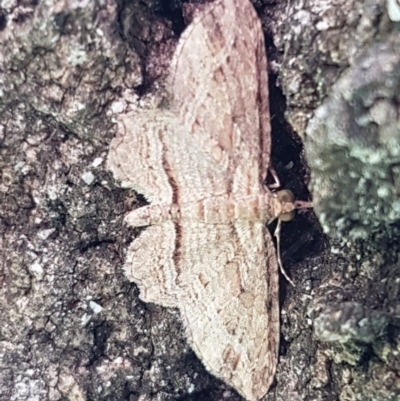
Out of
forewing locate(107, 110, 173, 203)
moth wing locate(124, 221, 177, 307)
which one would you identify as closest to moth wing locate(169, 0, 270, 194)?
forewing locate(107, 110, 173, 203)

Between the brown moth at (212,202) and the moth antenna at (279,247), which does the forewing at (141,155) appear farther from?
the moth antenna at (279,247)

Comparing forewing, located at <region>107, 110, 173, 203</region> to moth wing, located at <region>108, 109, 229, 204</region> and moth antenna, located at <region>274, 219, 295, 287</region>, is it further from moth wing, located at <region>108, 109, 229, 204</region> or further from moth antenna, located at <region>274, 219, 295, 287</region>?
moth antenna, located at <region>274, 219, 295, 287</region>

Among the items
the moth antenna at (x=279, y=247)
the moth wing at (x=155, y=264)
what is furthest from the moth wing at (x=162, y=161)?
the moth antenna at (x=279, y=247)

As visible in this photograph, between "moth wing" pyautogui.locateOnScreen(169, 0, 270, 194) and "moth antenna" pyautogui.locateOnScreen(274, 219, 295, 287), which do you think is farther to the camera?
"moth antenna" pyautogui.locateOnScreen(274, 219, 295, 287)

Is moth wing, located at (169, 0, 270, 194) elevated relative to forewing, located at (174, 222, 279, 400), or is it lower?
elevated

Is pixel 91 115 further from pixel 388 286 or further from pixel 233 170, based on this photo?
pixel 388 286

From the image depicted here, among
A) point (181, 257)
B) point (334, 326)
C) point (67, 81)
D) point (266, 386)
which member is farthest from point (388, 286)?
point (67, 81)
